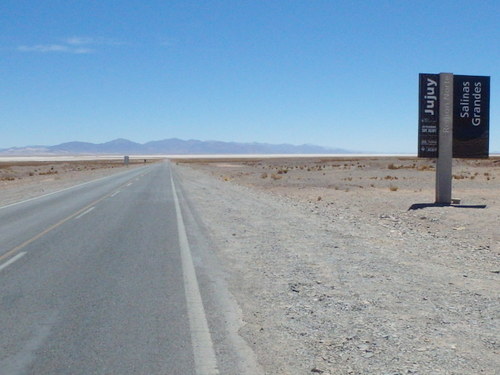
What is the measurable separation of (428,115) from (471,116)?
78.7 inches

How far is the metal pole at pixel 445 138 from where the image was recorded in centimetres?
2395

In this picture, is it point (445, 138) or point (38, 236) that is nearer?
point (38, 236)

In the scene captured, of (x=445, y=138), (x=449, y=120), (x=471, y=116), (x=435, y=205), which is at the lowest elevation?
(x=435, y=205)

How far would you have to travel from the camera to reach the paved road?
5.64 m

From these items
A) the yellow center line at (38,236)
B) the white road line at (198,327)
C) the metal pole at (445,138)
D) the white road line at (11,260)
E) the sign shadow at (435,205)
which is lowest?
the sign shadow at (435,205)

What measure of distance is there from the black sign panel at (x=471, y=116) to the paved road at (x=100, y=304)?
1449cm

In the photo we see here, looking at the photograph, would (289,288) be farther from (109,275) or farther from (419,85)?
(419,85)

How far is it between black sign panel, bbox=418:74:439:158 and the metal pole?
20cm

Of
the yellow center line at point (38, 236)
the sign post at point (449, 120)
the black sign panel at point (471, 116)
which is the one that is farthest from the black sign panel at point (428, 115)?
the yellow center line at point (38, 236)

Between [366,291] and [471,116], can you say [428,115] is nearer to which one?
[471,116]

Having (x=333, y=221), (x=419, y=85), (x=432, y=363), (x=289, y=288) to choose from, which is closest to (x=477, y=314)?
(x=432, y=363)

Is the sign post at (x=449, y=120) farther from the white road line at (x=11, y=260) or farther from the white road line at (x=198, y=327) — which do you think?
the white road line at (x=11, y=260)

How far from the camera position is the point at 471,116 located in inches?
970

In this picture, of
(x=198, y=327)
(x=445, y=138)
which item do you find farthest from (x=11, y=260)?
(x=445, y=138)
